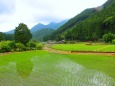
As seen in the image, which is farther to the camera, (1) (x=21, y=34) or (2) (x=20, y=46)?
(1) (x=21, y=34)

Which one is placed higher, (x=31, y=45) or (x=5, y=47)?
(x=31, y=45)

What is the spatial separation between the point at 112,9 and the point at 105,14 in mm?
7082

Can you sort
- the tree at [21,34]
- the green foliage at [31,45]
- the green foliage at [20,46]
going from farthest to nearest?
the green foliage at [31,45]
the tree at [21,34]
the green foliage at [20,46]

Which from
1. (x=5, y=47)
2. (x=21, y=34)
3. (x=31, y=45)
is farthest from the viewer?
(x=31, y=45)

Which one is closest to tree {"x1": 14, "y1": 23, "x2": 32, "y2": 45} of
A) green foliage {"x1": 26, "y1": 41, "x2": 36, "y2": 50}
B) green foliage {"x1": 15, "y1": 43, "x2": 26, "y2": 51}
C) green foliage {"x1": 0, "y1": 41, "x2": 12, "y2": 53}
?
green foliage {"x1": 26, "y1": 41, "x2": 36, "y2": 50}

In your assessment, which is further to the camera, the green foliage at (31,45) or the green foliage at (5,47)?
the green foliage at (31,45)

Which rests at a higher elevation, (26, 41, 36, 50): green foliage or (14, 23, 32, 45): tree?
(14, 23, 32, 45): tree

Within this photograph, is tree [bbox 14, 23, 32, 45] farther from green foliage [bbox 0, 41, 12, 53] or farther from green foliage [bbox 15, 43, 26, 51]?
green foliage [bbox 0, 41, 12, 53]

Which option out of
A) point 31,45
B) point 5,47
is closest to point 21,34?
point 31,45

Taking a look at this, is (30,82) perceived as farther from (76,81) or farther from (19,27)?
Result: (19,27)

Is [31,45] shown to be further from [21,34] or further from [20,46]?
[20,46]

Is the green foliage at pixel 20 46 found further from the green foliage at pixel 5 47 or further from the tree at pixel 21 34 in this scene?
the tree at pixel 21 34

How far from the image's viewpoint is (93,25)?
524 ft

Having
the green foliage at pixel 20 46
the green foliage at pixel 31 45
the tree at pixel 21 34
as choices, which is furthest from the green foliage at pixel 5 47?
the green foliage at pixel 31 45
